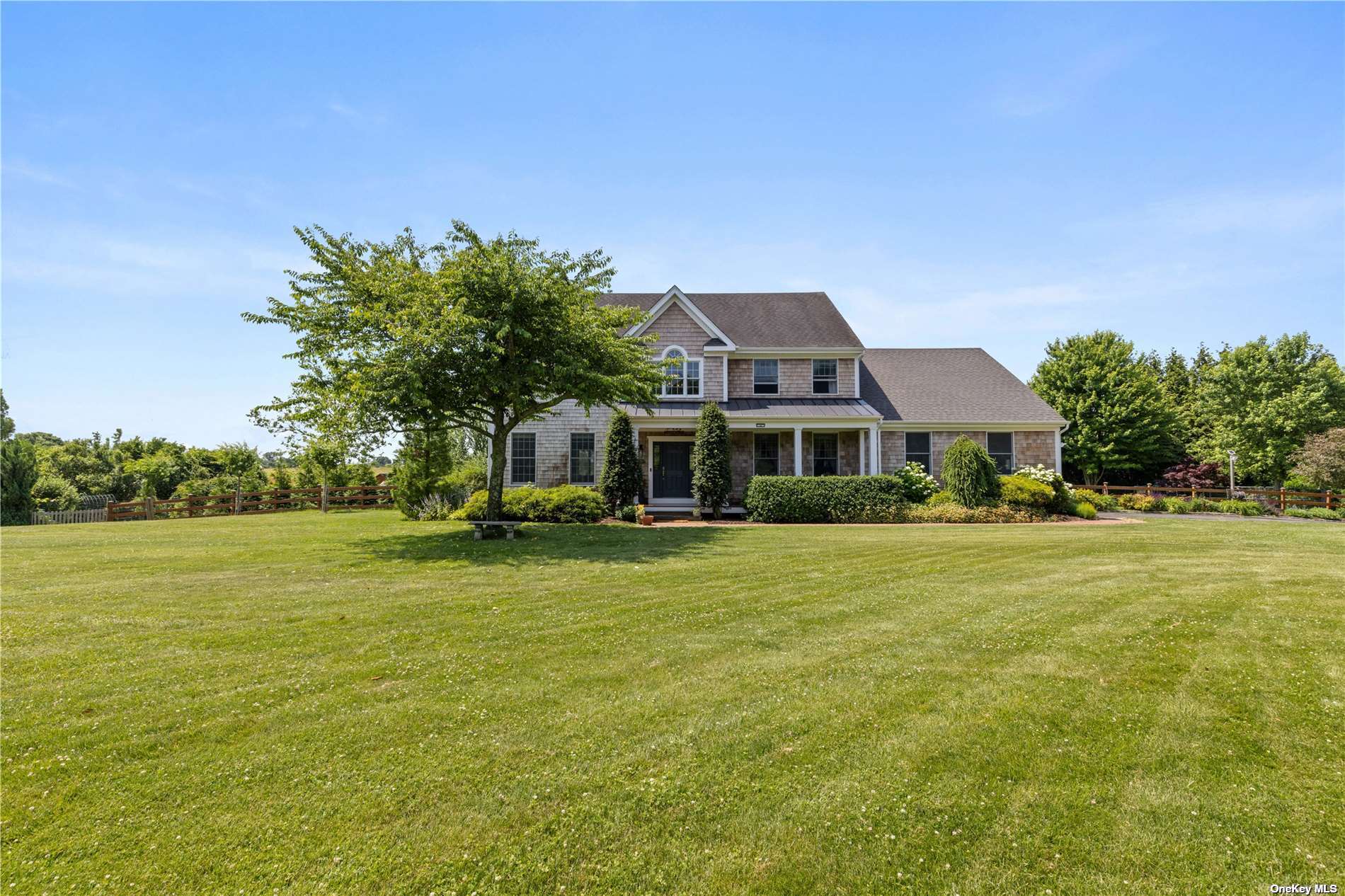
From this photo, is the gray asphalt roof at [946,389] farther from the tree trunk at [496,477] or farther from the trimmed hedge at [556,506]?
the tree trunk at [496,477]

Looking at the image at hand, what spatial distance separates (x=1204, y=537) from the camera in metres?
14.9

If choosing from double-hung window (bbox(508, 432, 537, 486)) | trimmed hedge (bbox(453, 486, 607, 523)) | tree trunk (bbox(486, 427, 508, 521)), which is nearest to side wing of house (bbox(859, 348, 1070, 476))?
trimmed hedge (bbox(453, 486, 607, 523))

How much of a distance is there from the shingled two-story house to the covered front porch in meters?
0.05

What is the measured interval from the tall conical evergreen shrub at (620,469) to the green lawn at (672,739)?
11478 mm

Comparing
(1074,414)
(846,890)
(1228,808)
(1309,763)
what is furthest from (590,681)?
(1074,414)

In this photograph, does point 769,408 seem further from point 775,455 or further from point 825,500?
point 825,500

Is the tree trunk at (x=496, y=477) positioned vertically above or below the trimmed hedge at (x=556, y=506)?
above

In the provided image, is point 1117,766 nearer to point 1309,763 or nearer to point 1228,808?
point 1228,808

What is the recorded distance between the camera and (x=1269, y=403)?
33.7m

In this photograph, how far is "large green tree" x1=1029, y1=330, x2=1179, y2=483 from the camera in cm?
3422

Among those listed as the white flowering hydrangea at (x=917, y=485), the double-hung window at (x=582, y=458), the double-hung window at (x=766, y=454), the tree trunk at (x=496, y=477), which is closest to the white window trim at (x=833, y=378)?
the double-hung window at (x=766, y=454)

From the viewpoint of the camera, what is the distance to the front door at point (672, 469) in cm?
2302

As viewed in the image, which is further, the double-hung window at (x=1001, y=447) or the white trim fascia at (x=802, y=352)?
the double-hung window at (x=1001, y=447)

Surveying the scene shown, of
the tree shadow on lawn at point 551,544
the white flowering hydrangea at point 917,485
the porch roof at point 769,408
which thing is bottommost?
the tree shadow on lawn at point 551,544
